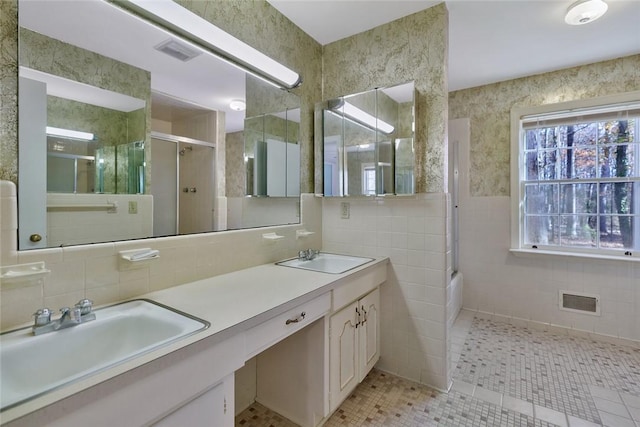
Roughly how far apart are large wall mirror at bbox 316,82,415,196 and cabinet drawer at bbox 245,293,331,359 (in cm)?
95

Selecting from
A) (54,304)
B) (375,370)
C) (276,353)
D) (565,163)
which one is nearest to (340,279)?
(276,353)

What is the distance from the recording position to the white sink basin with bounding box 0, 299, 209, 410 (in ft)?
2.44

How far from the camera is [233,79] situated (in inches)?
67.0

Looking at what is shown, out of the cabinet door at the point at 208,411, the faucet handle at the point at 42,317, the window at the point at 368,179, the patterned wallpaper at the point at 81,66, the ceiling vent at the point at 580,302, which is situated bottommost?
the ceiling vent at the point at 580,302

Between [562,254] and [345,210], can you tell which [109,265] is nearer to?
[345,210]

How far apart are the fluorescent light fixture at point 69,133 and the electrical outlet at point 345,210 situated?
157 cm

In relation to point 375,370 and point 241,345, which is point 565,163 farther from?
point 241,345

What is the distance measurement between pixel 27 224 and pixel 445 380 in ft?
7.51

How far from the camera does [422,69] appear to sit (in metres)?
1.96

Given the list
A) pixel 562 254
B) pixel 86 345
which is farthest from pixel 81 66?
pixel 562 254

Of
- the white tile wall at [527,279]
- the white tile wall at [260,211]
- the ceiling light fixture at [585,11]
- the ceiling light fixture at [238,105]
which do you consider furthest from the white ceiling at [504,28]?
the white tile wall at [260,211]

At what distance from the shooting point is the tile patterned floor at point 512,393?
65.1 inches

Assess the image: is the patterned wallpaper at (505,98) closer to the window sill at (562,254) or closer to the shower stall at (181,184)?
the window sill at (562,254)

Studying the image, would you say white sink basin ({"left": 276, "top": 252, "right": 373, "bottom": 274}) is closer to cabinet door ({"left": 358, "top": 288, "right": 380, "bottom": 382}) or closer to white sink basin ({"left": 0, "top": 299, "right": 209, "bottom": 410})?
cabinet door ({"left": 358, "top": 288, "right": 380, "bottom": 382})
